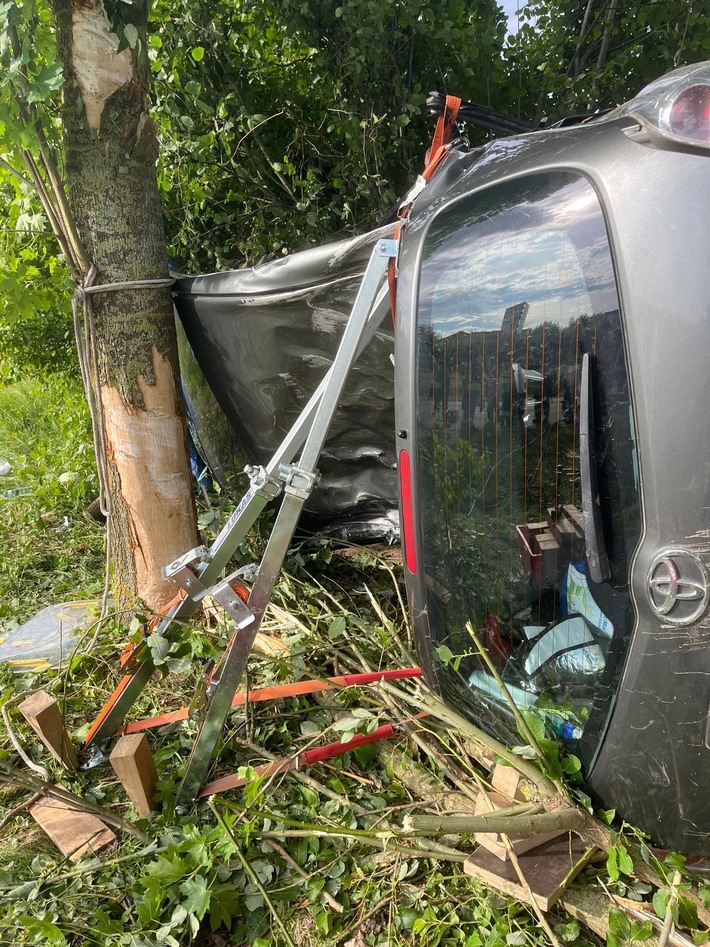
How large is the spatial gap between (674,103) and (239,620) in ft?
5.49

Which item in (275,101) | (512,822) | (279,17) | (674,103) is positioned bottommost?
(512,822)

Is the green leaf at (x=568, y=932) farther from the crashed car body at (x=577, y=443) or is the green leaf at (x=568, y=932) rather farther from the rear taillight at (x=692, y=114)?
the rear taillight at (x=692, y=114)

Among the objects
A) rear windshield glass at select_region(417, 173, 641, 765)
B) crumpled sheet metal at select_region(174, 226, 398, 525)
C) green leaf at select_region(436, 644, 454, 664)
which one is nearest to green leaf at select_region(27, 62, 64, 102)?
crumpled sheet metal at select_region(174, 226, 398, 525)

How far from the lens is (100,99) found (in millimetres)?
2238

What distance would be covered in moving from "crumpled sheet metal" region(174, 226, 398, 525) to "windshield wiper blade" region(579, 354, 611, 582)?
3.18 ft

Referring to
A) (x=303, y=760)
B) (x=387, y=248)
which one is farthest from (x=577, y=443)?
(x=303, y=760)

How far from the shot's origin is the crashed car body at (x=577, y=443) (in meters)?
1.37

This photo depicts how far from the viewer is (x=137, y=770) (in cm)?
185

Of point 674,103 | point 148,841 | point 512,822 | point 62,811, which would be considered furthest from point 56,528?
point 674,103

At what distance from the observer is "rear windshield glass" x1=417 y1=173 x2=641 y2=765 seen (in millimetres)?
1472

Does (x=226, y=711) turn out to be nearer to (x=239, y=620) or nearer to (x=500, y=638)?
(x=239, y=620)

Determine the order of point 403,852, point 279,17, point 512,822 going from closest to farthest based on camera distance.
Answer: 1. point 512,822
2. point 403,852
3. point 279,17

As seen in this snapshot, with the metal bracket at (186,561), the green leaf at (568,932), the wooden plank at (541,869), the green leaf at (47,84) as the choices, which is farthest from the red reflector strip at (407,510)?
the green leaf at (47,84)

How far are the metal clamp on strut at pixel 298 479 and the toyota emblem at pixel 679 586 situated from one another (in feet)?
3.01
